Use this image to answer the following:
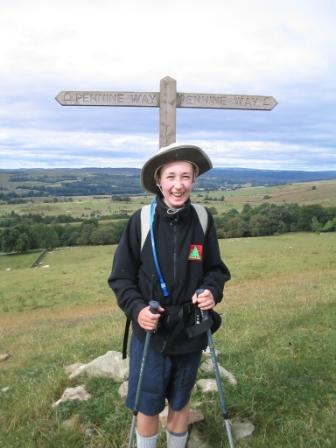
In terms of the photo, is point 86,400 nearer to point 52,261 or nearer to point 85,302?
point 85,302

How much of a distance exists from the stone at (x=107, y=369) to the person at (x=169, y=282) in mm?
2323

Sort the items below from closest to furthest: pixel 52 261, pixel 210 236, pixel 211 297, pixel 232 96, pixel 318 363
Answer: pixel 211 297 < pixel 210 236 < pixel 232 96 < pixel 318 363 < pixel 52 261

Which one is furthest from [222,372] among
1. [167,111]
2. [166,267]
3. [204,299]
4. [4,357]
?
[4,357]

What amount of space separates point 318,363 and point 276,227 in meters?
63.4

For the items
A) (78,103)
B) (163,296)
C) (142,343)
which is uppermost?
(78,103)

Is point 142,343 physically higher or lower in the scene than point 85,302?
higher

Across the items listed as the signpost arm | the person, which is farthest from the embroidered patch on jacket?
the signpost arm

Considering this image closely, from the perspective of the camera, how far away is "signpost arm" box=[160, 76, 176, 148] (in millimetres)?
5770

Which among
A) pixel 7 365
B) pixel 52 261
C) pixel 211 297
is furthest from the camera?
pixel 52 261

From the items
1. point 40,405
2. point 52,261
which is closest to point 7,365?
point 40,405

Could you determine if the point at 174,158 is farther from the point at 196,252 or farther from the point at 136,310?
the point at 136,310

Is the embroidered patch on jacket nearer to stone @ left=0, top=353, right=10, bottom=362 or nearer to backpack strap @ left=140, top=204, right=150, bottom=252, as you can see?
backpack strap @ left=140, top=204, right=150, bottom=252

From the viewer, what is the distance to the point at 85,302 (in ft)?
93.7

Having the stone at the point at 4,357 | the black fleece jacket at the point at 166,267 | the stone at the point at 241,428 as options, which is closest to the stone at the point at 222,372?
the stone at the point at 241,428
